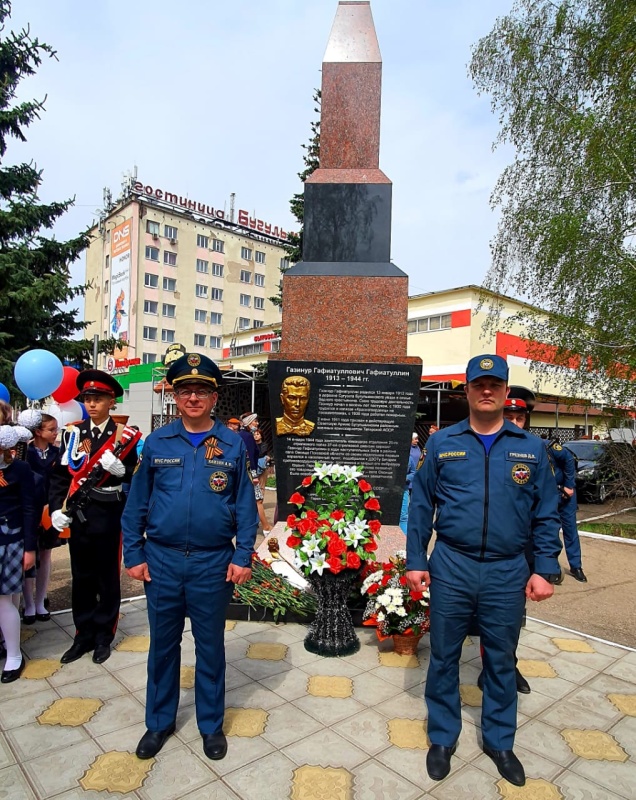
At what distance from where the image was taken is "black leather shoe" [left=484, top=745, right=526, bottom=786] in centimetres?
249

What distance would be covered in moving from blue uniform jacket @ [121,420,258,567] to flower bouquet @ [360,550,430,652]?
1.50 m

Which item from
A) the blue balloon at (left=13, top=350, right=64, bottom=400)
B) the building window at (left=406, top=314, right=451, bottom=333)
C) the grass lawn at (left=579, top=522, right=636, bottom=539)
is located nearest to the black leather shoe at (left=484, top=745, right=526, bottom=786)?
the blue balloon at (left=13, top=350, right=64, bottom=400)

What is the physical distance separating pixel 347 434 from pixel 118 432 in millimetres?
1905

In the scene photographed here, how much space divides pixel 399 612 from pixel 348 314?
8.44 feet

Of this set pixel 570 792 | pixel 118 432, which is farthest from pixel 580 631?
pixel 118 432

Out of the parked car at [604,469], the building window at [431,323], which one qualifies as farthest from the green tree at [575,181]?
the building window at [431,323]

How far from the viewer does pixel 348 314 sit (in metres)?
4.93

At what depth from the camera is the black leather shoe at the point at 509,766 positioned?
8.18 feet

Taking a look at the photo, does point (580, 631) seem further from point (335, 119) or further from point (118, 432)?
point (335, 119)

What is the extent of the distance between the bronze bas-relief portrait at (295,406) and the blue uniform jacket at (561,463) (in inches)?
93.5

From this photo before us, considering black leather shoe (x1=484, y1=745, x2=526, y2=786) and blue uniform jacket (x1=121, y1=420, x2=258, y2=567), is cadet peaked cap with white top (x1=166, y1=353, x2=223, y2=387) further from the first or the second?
black leather shoe (x1=484, y1=745, x2=526, y2=786)

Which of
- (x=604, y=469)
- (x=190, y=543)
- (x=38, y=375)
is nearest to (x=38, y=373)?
(x=38, y=375)

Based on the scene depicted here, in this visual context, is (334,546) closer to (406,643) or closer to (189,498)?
(406,643)

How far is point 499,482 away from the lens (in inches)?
99.2
